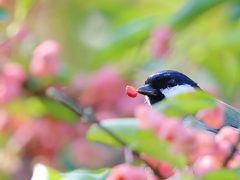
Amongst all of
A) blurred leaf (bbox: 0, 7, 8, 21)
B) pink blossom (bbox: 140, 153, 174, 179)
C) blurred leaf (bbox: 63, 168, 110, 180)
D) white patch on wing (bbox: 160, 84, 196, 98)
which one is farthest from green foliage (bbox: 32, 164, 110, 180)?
white patch on wing (bbox: 160, 84, 196, 98)

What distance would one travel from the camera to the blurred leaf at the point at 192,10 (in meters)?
1.78

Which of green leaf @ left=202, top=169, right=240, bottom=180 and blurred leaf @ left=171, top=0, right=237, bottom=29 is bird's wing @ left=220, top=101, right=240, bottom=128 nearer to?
blurred leaf @ left=171, top=0, right=237, bottom=29

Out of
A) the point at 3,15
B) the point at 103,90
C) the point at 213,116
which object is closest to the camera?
the point at 213,116

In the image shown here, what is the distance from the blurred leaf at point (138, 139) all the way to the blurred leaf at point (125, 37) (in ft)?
2.49

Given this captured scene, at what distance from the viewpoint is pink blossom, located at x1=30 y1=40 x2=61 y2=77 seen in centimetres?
188

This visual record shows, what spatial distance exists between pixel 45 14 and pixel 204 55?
144 cm

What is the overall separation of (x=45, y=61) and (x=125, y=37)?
0.30m

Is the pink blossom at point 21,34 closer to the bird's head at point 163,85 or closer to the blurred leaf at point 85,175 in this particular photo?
the bird's head at point 163,85

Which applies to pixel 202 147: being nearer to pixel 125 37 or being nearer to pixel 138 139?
pixel 138 139

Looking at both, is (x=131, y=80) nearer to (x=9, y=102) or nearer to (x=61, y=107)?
(x=61, y=107)

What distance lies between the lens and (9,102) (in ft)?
6.22

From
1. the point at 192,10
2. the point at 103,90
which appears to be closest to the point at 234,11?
the point at 192,10

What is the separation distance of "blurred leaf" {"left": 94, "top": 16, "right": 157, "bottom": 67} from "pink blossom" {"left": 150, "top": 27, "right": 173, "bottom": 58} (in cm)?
4

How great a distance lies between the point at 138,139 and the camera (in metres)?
1.10
